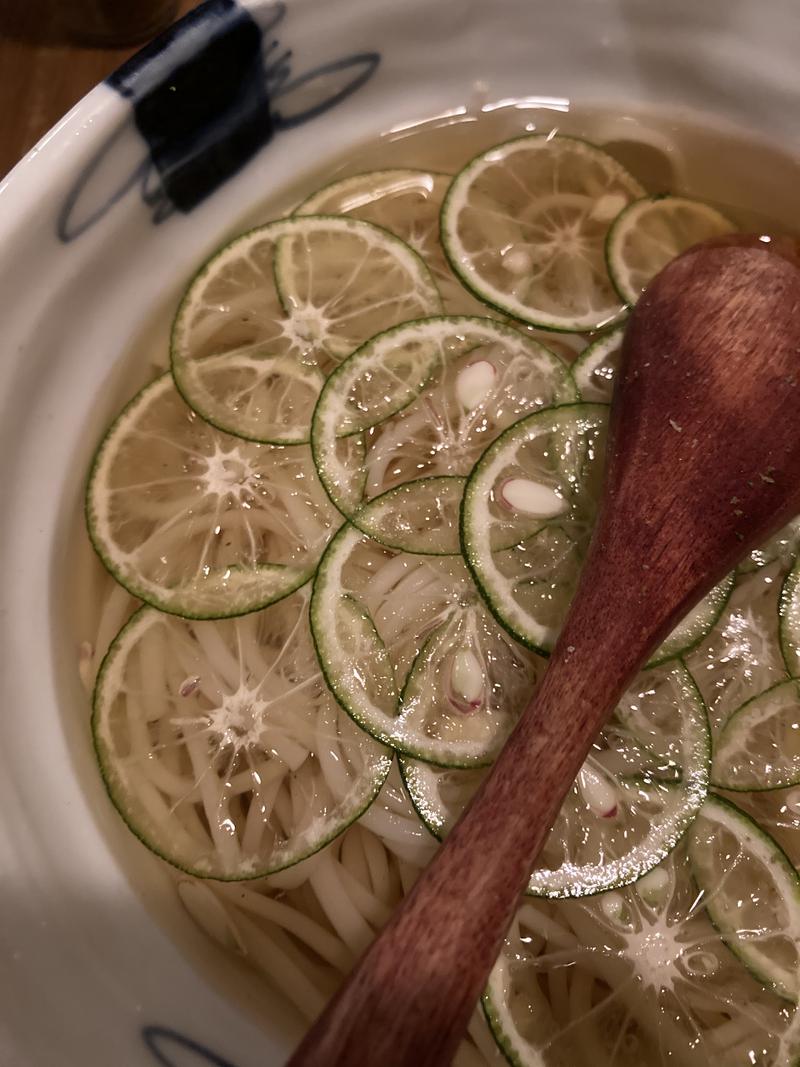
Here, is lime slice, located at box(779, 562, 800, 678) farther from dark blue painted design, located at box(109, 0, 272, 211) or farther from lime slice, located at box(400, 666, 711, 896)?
dark blue painted design, located at box(109, 0, 272, 211)

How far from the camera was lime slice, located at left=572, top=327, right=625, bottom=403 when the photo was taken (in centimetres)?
175

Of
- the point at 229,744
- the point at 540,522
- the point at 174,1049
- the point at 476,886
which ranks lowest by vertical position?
the point at 174,1049

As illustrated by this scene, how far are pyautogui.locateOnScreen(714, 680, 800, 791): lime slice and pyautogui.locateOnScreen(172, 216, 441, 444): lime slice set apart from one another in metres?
1.10

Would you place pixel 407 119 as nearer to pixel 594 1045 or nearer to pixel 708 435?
pixel 708 435

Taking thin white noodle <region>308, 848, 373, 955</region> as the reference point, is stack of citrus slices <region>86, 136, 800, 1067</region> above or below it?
above

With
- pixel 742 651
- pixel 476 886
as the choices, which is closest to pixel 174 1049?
pixel 476 886

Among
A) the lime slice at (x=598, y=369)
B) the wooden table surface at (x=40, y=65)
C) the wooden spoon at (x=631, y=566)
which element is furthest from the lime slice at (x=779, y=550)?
the wooden table surface at (x=40, y=65)

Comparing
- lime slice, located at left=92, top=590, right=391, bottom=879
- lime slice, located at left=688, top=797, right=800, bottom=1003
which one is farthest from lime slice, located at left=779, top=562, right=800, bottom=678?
lime slice, located at left=92, top=590, right=391, bottom=879

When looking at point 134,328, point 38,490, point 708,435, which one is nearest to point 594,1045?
point 708,435

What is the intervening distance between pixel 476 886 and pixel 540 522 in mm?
746

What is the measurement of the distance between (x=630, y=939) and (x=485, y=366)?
119 cm

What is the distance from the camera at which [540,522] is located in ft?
5.18

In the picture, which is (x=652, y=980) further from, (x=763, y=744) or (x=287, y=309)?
(x=287, y=309)

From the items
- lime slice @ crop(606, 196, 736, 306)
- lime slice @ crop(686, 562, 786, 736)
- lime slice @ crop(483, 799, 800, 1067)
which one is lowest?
lime slice @ crop(483, 799, 800, 1067)
